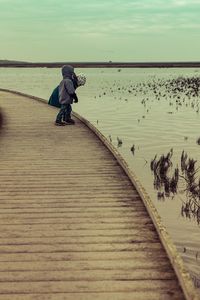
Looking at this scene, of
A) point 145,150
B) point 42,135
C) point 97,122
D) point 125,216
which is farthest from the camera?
point 97,122

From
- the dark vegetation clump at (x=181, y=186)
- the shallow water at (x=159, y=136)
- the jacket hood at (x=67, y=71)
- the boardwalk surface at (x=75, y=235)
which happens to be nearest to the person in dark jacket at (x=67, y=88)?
the jacket hood at (x=67, y=71)

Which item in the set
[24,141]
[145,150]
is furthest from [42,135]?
[145,150]

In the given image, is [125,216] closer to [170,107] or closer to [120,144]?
[120,144]

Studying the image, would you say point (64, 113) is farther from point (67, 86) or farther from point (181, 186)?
point (181, 186)

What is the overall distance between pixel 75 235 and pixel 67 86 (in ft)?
30.2

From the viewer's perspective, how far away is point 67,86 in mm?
14867

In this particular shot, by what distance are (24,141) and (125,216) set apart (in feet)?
22.0

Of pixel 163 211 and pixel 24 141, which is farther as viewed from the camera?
Answer: pixel 24 141

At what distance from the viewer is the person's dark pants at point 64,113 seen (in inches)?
603

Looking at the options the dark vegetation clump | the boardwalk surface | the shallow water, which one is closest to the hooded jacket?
the shallow water

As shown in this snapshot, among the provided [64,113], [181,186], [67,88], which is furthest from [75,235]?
[64,113]

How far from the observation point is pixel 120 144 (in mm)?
17766

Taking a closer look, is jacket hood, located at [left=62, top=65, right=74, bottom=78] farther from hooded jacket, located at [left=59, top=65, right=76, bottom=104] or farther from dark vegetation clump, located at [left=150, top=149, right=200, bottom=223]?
dark vegetation clump, located at [left=150, top=149, right=200, bottom=223]

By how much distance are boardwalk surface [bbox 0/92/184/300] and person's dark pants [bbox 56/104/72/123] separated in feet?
14.2
